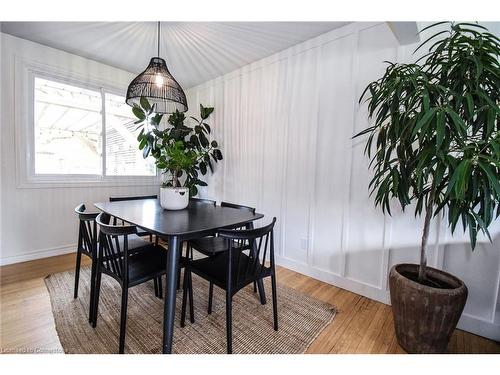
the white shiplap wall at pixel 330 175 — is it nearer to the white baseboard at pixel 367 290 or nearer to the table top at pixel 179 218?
the white baseboard at pixel 367 290

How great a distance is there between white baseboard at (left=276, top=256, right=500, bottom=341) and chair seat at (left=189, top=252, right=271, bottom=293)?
109 cm

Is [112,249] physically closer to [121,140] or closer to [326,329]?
[326,329]

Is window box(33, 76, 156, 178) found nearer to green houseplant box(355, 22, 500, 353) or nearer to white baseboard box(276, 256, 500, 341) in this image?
white baseboard box(276, 256, 500, 341)

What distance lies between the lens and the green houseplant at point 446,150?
44.0 inches

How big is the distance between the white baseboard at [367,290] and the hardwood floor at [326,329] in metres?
0.05

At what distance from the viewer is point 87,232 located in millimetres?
1827

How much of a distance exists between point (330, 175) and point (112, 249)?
1995mm

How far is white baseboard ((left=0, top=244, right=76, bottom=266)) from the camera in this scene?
261 centimetres

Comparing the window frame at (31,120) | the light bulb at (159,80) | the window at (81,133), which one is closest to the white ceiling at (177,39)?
the window frame at (31,120)

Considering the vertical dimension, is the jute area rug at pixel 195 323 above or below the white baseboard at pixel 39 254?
below

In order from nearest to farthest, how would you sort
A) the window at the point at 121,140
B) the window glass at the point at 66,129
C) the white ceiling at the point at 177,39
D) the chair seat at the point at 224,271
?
1. the chair seat at the point at 224,271
2. the white ceiling at the point at 177,39
3. the window glass at the point at 66,129
4. the window at the point at 121,140

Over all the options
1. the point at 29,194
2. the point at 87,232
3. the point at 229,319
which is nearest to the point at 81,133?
the point at 29,194
